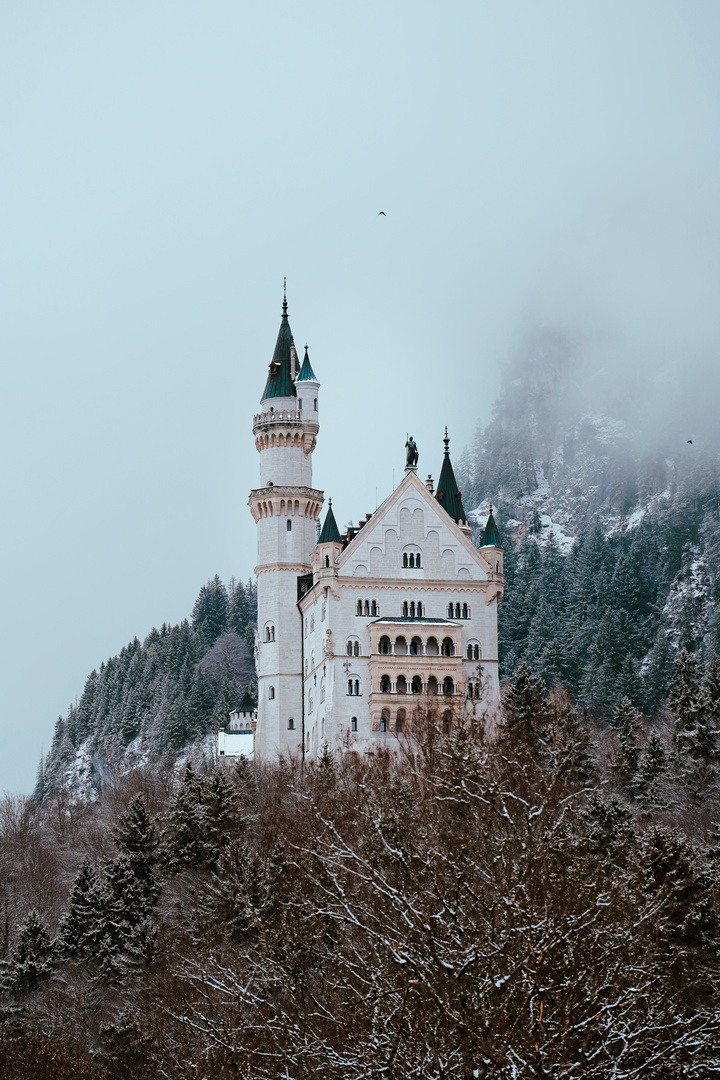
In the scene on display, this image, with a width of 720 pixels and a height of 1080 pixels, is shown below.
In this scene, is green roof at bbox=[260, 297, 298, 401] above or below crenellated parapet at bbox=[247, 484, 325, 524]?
above

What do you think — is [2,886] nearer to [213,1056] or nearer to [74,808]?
[74,808]

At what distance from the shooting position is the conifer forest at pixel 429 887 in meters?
25.6

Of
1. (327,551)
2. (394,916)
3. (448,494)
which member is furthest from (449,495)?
(394,916)

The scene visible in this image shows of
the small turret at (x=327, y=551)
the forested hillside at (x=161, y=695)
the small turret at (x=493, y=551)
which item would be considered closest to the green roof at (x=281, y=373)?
the small turret at (x=327, y=551)

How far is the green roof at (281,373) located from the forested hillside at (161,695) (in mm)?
39996

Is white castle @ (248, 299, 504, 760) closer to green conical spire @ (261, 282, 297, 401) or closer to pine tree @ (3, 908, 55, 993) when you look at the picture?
green conical spire @ (261, 282, 297, 401)

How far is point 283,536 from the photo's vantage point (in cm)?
11012

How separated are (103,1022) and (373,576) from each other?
49.4 m

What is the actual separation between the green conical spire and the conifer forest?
86.8 ft

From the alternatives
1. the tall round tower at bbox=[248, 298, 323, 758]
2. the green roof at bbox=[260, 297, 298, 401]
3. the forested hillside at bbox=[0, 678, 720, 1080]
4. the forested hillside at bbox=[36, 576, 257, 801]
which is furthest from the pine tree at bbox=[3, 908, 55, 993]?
the forested hillside at bbox=[36, 576, 257, 801]

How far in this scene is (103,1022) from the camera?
53594 millimetres

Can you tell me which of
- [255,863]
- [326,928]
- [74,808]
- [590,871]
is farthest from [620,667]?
[590,871]

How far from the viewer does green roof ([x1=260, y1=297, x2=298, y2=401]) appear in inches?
4459

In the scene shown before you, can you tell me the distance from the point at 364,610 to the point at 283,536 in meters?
12.3
